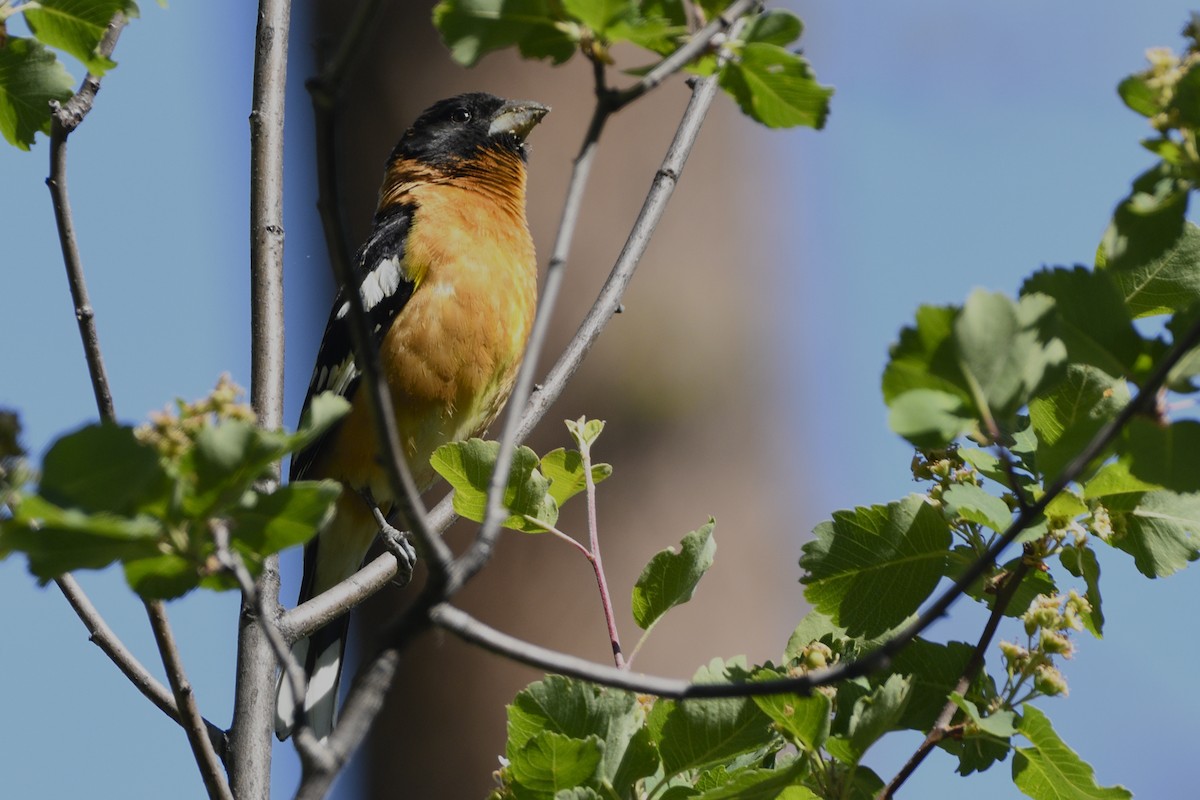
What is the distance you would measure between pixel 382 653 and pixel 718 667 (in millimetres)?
579

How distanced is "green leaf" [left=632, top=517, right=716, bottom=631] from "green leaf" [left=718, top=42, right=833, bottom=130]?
1.81 ft

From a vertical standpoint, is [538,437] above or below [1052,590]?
above

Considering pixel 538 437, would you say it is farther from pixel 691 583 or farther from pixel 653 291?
pixel 691 583

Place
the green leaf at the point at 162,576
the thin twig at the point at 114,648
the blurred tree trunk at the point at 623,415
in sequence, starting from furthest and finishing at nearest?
the blurred tree trunk at the point at 623,415, the thin twig at the point at 114,648, the green leaf at the point at 162,576

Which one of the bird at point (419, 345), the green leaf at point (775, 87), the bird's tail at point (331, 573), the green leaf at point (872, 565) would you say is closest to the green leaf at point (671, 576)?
the green leaf at point (872, 565)

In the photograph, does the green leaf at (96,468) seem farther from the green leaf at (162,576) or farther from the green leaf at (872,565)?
the green leaf at (872,565)

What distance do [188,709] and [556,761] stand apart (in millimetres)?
599

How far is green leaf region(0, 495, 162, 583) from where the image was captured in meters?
0.89

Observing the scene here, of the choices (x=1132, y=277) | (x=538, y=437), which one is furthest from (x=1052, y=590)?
(x=538, y=437)

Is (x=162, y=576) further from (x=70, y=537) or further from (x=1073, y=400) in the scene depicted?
(x=1073, y=400)

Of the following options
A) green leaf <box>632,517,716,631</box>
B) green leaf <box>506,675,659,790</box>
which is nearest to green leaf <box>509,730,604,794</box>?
green leaf <box>506,675,659,790</box>

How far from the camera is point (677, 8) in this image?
1103 millimetres

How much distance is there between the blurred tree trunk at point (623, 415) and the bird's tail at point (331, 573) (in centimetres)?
34

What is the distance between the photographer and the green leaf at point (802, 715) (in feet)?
4.30
